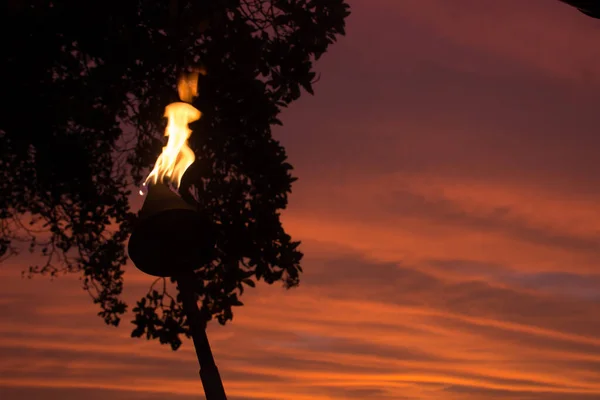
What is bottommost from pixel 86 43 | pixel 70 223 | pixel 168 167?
pixel 168 167

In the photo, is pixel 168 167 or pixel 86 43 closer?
pixel 168 167

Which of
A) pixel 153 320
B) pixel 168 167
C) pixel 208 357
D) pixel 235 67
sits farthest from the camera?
pixel 153 320

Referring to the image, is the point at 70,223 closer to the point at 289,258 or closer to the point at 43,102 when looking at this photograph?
the point at 43,102

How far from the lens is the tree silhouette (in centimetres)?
1308

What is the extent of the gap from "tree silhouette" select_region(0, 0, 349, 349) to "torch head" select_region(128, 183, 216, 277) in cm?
496

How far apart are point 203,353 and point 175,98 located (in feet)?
14.2

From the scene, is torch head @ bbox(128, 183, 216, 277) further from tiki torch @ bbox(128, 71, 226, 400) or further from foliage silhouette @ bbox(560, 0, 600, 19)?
foliage silhouette @ bbox(560, 0, 600, 19)

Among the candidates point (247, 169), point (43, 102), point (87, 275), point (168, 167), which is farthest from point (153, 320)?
point (168, 167)

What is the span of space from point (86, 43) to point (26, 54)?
1.00 m

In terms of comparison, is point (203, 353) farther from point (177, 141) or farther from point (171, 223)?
point (171, 223)

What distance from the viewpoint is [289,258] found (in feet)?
45.0

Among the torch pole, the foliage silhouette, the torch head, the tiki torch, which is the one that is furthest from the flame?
the foliage silhouette

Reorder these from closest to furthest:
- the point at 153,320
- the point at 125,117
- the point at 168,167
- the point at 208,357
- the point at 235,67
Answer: the point at 168,167, the point at 208,357, the point at 235,67, the point at 153,320, the point at 125,117

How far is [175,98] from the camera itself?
1350 cm
